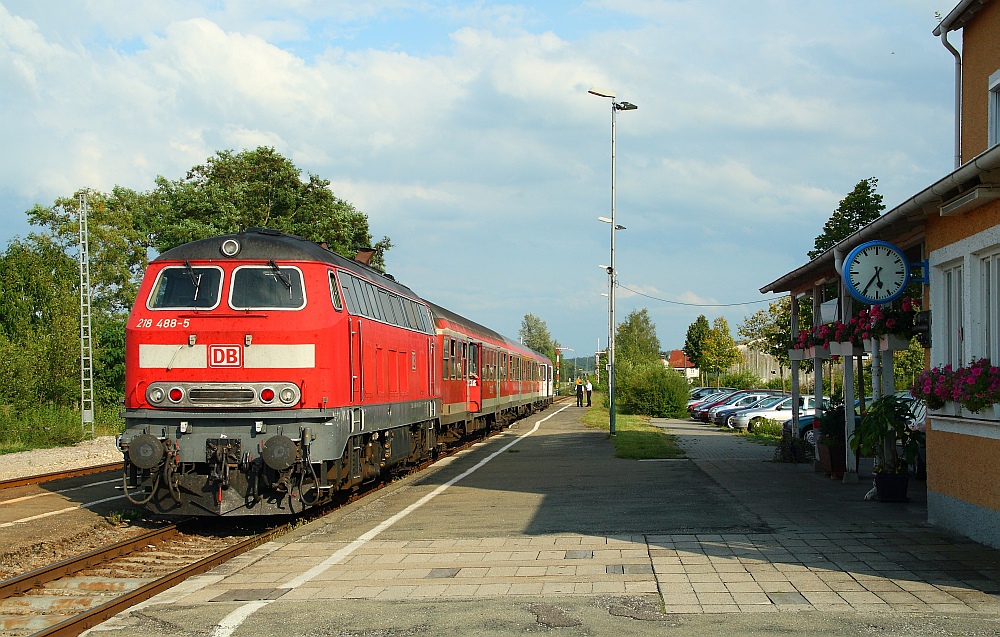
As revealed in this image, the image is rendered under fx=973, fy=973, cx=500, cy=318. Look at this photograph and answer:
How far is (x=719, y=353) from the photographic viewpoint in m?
63.7

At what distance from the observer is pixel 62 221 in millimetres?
43812

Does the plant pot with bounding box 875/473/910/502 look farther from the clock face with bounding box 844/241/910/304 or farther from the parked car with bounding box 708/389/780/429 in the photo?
the parked car with bounding box 708/389/780/429

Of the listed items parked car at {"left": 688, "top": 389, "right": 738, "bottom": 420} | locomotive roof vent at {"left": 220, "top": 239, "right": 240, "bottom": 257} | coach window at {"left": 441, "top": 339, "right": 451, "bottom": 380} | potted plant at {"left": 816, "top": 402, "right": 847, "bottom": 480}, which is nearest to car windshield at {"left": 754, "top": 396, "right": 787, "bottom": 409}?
parked car at {"left": 688, "top": 389, "right": 738, "bottom": 420}

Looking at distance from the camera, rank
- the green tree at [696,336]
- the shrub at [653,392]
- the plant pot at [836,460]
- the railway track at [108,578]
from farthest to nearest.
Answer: the green tree at [696,336], the shrub at [653,392], the plant pot at [836,460], the railway track at [108,578]

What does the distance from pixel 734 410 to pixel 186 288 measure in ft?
85.6

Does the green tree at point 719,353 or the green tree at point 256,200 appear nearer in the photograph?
the green tree at point 256,200

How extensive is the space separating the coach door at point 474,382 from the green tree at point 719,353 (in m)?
38.9

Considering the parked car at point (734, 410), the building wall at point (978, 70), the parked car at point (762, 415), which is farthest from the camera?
the parked car at point (734, 410)

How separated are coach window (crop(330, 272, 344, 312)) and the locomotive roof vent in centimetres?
116

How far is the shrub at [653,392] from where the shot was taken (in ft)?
145

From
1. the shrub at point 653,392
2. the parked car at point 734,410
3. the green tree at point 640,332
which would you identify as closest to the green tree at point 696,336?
the green tree at point 640,332

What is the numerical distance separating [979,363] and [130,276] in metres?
42.9

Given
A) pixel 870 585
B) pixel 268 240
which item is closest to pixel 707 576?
pixel 870 585

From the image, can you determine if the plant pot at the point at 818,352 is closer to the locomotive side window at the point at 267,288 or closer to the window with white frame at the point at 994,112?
the window with white frame at the point at 994,112
